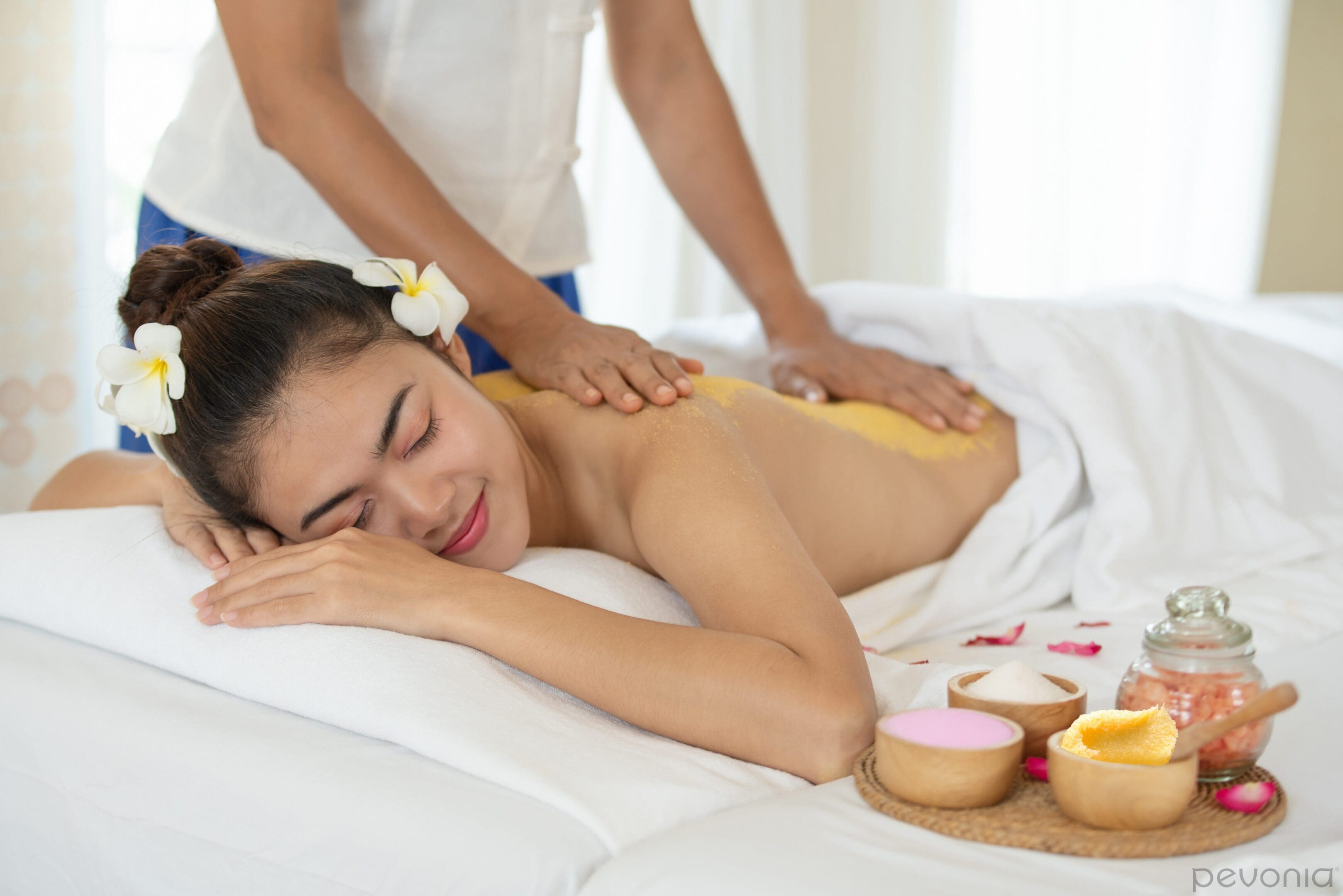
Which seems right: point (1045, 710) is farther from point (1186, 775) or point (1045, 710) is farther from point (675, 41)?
point (675, 41)

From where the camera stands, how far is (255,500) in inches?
45.3

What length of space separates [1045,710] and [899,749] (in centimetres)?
13

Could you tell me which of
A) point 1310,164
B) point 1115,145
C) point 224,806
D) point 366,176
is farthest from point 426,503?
point 1310,164

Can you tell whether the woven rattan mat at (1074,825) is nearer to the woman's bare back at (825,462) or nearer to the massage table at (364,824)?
the massage table at (364,824)

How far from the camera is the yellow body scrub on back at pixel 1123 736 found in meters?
0.75

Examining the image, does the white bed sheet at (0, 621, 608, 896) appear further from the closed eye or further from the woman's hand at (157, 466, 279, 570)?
the closed eye

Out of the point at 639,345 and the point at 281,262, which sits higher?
the point at 281,262

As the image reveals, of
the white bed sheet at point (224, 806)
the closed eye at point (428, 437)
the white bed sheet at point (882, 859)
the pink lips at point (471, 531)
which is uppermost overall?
the closed eye at point (428, 437)

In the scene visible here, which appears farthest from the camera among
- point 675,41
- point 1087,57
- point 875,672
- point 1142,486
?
point 1087,57

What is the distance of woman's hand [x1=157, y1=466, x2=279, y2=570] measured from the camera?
1.17 m

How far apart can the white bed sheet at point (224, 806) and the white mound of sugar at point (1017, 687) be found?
0.31 meters

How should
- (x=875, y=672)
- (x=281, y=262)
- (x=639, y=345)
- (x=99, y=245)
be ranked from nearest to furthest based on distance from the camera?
1. (x=875, y=672)
2. (x=281, y=262)
3. (x=639, y=345)
4. (x=99, y=245)

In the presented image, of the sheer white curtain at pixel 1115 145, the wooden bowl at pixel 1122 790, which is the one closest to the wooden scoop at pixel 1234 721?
the wooden bowl at pixel 1122 790

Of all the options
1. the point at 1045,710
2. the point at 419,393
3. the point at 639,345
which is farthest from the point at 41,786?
the point at 1045,710
